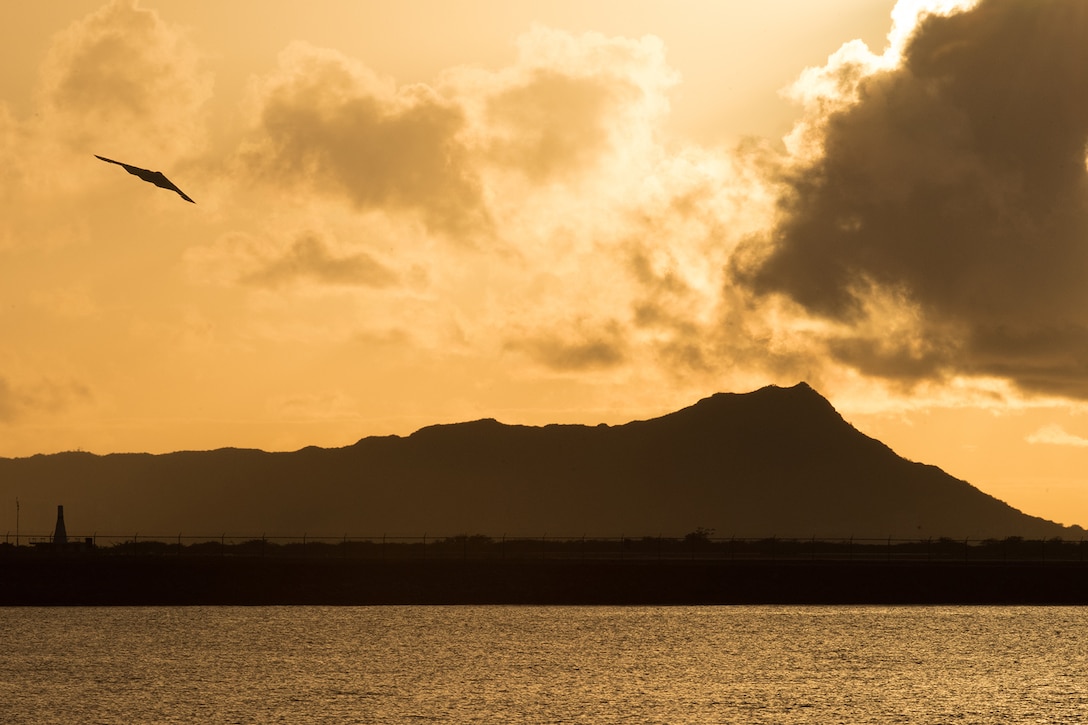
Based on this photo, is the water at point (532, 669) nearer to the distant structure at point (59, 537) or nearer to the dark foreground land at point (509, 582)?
the dark foreground land at point (509, 582)

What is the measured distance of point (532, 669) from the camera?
332 ft

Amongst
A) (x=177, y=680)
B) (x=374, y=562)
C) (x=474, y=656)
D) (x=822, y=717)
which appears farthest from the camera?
(x=374, y=562)

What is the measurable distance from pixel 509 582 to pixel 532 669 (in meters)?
38.8

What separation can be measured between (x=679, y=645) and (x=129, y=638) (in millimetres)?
40413

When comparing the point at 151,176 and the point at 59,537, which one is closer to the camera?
the point at 151,176

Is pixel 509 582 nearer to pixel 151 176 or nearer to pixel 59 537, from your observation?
pixel 59 537

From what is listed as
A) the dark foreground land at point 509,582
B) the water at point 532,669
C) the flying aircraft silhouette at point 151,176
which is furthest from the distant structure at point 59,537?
the flying aircraft silhouette at point 151,176

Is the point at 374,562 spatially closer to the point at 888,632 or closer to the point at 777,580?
the point at 777,580

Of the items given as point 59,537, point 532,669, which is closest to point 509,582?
point 532,669

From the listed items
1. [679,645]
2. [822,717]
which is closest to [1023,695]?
[822,717]

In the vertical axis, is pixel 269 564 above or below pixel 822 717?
above

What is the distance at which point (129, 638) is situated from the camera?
400 ft

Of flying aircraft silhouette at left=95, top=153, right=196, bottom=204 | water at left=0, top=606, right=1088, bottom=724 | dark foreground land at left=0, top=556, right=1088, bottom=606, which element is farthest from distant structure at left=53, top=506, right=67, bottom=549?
flying aircraft silhouette at left=95, top=153, right=196, bottom=204

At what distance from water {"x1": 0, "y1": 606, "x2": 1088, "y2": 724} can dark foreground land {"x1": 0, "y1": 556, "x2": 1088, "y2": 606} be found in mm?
2480
